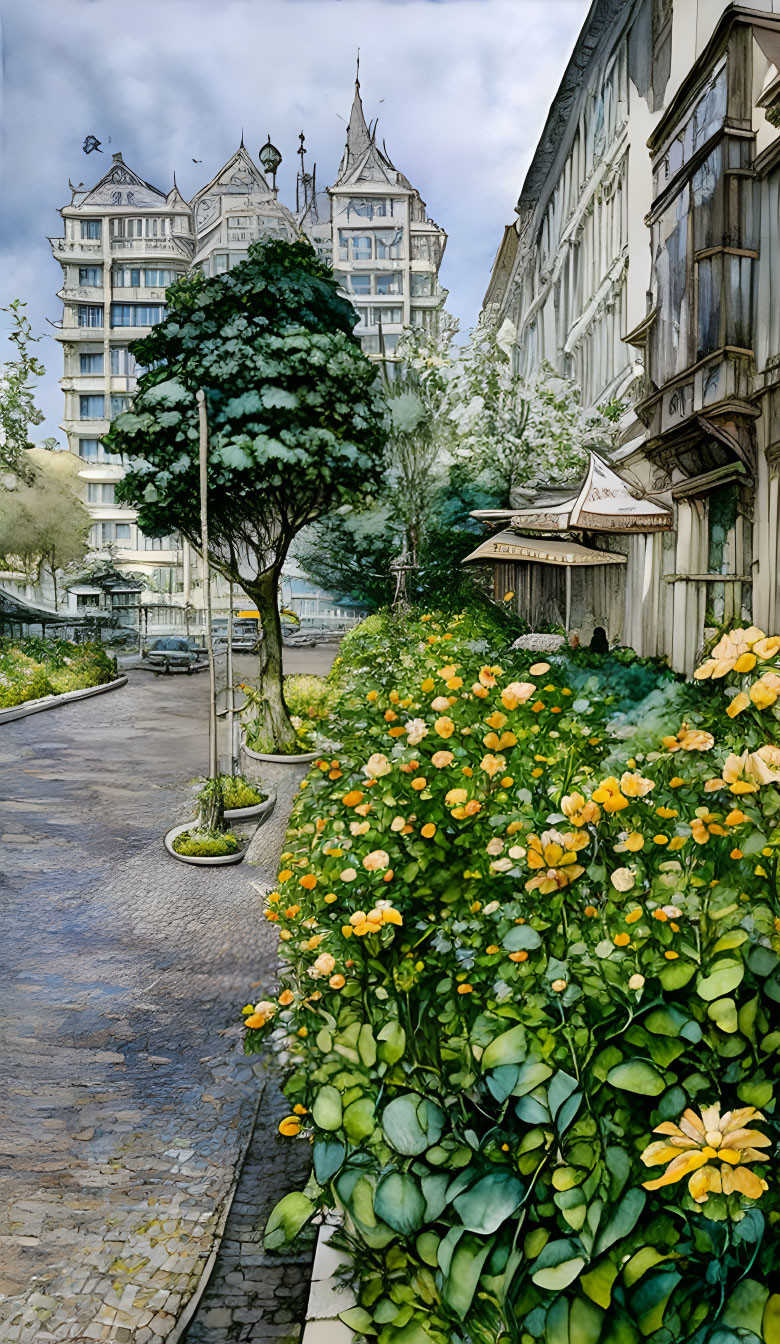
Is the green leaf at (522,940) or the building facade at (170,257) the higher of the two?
the building facade at (170,257)

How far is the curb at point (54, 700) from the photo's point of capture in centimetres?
404

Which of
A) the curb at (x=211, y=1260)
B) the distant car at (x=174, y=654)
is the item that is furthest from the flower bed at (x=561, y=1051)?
the distant car at (x=174, y=654)

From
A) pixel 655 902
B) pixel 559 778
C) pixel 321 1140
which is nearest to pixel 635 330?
pixel 559 778

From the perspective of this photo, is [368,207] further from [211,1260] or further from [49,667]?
[211,1260]

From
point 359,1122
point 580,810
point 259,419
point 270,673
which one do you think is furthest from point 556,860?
point 259,419

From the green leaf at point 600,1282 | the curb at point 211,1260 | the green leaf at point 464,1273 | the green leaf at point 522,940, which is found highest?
the green leaf at point 522,940

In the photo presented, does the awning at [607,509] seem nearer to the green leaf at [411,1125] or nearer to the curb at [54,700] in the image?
the curb at [54,700]

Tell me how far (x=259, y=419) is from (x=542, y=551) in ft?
6.05

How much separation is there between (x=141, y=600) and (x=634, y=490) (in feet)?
7.43

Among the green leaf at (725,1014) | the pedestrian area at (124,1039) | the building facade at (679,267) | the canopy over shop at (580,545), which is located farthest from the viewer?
the canopy over shop at (580,545)

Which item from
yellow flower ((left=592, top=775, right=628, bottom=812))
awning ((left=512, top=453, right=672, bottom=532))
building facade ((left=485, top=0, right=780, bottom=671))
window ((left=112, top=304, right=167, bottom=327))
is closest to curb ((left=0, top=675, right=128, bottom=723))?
window ((left=112, top=304, right=167, bottom=327))

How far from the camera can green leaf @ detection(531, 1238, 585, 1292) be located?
1.13 meters

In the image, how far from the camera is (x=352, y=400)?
5.00 m

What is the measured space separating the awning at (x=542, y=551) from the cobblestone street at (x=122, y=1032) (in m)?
1.96
